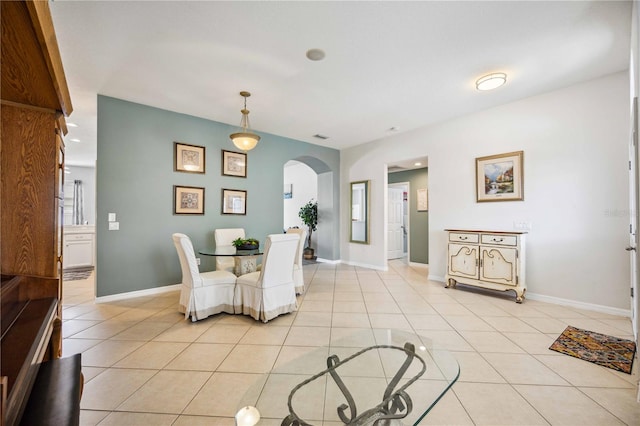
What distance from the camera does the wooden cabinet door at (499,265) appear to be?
12.2 ft

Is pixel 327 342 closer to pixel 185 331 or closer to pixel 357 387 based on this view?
pixel 357 387

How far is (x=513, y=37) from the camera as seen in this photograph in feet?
8.36

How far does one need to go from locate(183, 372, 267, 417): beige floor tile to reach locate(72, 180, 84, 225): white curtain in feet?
27.4

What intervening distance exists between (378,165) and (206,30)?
4.31 m

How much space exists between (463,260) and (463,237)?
14.3 inches

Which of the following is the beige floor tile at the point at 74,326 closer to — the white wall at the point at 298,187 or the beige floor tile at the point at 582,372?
the beige floor tile at the point at 582,372

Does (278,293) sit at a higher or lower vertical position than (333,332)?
higher

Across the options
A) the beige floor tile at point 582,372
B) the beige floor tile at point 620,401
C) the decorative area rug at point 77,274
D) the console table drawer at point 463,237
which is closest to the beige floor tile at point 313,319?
A: the beige floor tile at point 582,372

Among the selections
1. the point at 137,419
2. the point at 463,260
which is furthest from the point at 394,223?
the point at 137,419

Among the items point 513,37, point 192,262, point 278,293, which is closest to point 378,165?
point 513,37

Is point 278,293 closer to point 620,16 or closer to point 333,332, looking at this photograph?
point 333,332

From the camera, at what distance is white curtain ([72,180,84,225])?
766cm

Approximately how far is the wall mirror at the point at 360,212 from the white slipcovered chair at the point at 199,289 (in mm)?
3734

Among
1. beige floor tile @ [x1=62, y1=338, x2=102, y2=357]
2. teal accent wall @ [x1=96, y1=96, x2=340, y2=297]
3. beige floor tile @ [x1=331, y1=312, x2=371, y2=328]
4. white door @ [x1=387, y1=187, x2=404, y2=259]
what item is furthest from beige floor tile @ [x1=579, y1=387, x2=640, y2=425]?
white door @ [x1=387, y1=187, x2=404, y2=259]
